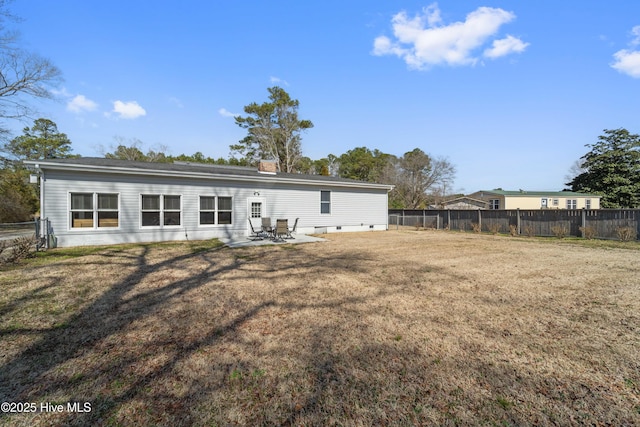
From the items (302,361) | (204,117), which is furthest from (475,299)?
(204,117)

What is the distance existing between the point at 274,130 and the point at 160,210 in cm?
2415

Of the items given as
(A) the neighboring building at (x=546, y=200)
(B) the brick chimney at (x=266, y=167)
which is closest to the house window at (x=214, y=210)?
(B) the brick chimney at (x=266, y=167)

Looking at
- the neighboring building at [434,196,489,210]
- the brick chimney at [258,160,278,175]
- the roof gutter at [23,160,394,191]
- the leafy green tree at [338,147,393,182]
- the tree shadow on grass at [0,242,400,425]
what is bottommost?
the tree shadow on grass at [0,242,400,425]

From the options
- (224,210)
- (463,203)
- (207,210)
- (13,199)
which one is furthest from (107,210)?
(463,203)

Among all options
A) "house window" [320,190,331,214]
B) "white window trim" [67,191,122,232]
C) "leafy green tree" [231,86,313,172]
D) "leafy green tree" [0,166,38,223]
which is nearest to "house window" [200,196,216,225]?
"white window trim" [67,191,122,232]

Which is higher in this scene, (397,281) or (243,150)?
(243,150)

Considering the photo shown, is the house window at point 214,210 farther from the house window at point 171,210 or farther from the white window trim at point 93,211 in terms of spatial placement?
the white window trim at point 93,211

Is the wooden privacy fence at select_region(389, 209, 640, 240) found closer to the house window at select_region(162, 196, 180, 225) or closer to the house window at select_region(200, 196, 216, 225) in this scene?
the house window at select_region(200, 196, 216, 225)

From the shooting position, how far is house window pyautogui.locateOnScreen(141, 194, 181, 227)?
11633 mm

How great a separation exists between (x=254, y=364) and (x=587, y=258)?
10.1 m

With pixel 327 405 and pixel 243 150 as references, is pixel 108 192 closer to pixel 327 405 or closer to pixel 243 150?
pixel 327 405

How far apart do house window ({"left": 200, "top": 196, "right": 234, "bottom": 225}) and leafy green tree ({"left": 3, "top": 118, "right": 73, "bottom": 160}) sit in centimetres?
3412

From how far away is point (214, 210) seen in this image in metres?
13.0

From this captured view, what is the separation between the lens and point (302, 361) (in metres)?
2.83
